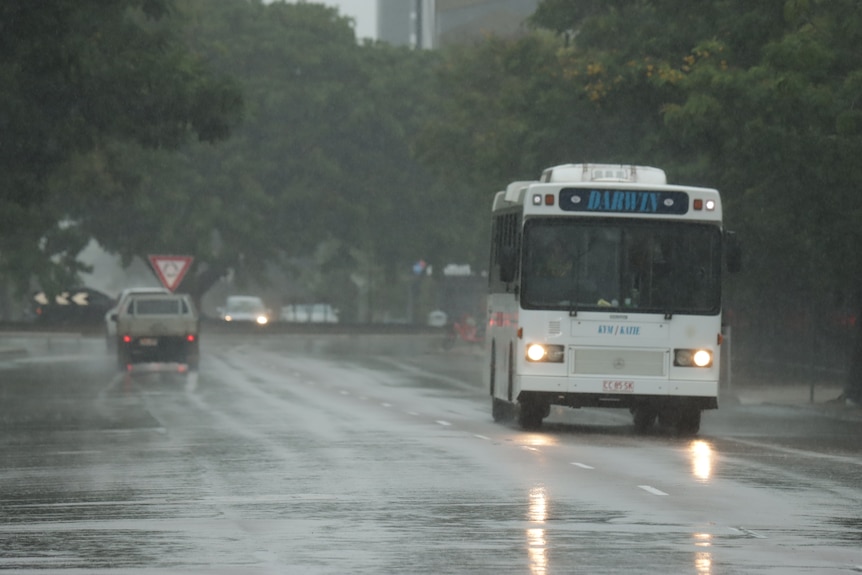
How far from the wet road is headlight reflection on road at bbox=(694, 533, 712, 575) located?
27 millimetres

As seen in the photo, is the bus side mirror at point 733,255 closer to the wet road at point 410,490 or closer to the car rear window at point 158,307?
the wet road at point 410,490

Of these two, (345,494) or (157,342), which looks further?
(157,342)

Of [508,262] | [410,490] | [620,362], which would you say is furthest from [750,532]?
[620,362]

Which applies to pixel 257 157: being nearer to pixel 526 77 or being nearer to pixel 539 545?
pixel 526 77

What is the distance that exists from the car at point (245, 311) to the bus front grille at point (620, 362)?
59.6 meters

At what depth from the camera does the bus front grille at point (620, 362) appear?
25.0 meters

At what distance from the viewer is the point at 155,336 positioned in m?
47.2

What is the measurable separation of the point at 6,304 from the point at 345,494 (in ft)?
277

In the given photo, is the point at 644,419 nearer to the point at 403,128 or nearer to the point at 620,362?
the point at 620,362

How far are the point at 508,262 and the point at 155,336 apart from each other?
77.9 ft

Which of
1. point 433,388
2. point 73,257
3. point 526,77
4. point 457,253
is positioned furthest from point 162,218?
point 433,388

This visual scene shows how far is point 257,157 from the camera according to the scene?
86875mm

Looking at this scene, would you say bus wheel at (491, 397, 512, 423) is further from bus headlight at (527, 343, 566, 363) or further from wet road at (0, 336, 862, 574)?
bus headlight at (527, 343, 566, 363)

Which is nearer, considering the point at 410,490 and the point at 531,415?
the point at 410,490
